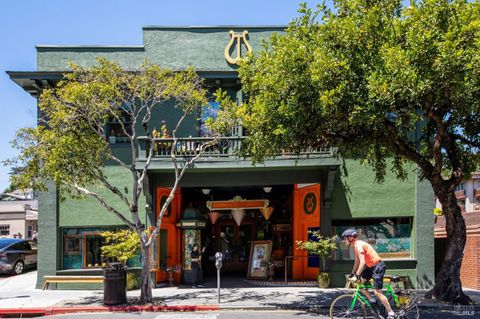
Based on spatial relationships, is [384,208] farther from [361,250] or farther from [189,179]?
[361,250]

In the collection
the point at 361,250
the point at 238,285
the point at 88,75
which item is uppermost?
the point at 88,75

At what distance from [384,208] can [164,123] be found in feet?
26.4

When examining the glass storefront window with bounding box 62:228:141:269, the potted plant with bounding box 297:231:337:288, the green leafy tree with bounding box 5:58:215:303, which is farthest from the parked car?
the potted plant with bounding box 297:231:337:288

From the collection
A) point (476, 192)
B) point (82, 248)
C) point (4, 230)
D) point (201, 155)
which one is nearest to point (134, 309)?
point (82, 248)

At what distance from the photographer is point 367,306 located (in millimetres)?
10070

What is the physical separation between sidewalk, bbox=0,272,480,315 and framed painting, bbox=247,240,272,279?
0.99 metres

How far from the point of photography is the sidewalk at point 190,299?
532 inches

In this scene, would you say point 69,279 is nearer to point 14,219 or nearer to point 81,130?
point 81,130

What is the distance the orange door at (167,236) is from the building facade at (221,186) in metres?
0.04

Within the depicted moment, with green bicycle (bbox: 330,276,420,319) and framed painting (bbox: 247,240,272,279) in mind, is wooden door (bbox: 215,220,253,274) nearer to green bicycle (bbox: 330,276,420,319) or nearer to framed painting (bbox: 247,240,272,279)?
framed painting (bbox: 247,240,272,279)

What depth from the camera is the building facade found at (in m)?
17.5

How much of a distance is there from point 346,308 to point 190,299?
590 cm

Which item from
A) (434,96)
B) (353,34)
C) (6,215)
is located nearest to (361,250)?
(434,96)

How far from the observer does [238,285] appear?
18.2m
